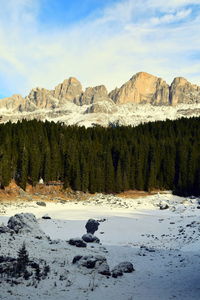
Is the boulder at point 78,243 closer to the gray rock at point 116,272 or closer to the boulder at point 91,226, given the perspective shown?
the gray rock at point 116,272

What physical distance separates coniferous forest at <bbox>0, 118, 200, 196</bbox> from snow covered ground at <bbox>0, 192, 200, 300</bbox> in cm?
2550

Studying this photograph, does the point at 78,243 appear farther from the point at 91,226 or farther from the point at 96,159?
the point at 96,159

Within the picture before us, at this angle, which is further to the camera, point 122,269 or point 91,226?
point 91,226

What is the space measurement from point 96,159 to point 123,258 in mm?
54162

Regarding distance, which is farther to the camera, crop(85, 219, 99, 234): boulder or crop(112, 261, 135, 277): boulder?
crop(85, 219, 99, 234): boulder

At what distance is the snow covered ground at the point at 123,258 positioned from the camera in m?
14.5

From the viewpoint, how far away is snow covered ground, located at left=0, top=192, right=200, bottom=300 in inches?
571

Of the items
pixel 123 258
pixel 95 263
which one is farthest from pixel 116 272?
pixel 123 258

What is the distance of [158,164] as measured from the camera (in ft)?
269

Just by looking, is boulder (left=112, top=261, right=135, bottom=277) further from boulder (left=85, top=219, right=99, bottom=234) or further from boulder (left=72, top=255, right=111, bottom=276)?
boulder (left=85, top=219, right=99, bottom=234)

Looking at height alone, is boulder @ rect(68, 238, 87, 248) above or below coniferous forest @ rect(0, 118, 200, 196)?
below

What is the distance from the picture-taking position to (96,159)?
75.8 m

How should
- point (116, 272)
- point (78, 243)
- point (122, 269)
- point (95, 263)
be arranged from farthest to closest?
point (78, 243), point (122, 269), point (95, 263), point (116, 272)

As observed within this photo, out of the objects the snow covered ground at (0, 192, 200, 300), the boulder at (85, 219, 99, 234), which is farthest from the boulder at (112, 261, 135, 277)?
the boulder at (85, 219, 99, 234)
